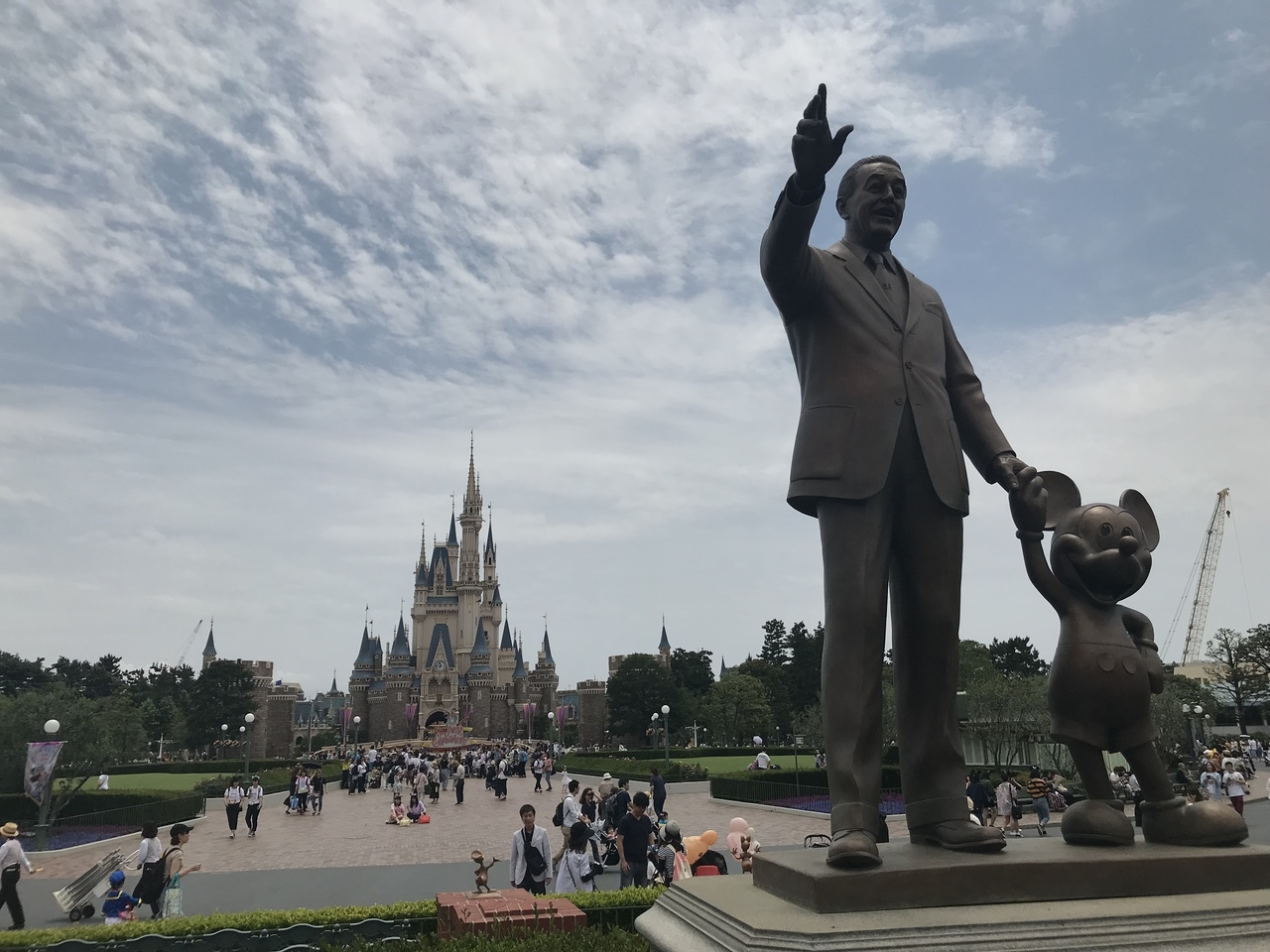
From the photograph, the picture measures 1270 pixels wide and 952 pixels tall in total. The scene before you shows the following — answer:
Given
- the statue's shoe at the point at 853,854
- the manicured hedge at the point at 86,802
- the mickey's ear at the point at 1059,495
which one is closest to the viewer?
the statue's shoe at the point at 853,854

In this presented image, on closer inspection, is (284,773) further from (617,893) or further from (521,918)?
(521,918)

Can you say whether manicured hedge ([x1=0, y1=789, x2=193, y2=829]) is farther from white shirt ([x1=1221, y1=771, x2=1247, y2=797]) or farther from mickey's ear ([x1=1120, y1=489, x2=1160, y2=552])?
mickey's ear ([x1=1120, y1=489, x2=1160, y2=552])

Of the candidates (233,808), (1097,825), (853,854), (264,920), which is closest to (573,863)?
(264,920)

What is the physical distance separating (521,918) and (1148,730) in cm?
358

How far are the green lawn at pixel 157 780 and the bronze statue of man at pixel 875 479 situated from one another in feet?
126

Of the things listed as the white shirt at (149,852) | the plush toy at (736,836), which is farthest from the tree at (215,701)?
the plush toy at (736,836)

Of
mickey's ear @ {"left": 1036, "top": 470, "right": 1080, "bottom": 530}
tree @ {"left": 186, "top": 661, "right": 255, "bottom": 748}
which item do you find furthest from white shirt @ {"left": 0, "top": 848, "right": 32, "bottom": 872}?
tree @ {"left": 186, "top": 661, "right": 255, "bottom": 748}

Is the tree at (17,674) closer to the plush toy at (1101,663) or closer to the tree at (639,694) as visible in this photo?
the tree at (639,694)

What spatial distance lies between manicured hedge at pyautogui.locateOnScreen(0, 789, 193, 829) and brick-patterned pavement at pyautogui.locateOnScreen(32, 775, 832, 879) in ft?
6.42

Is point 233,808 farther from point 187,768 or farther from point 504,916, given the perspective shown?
point 187,768

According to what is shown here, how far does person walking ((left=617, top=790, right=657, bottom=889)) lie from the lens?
9.98m

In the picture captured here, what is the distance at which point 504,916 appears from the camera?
544 centimetres

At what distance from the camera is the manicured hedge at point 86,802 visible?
972 inches

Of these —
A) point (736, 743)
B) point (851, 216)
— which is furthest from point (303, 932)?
point (736, 743)
